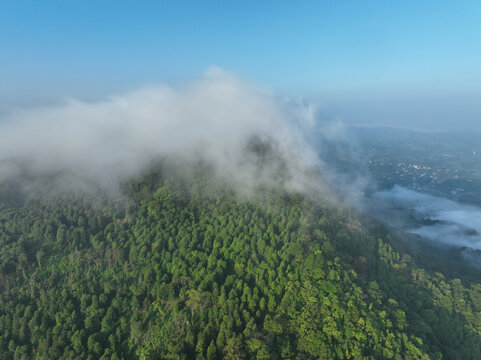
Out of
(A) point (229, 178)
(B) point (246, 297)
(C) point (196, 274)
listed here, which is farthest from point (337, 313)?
(A) point (229, 178)

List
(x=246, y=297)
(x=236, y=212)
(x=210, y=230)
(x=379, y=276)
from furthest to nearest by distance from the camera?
(x=236, y=212), (x=210, y=230), (x=379, y=276), (x=246, y=297)

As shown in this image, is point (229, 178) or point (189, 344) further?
point (229, 178)

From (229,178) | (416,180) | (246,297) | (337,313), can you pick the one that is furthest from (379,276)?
(416,180)

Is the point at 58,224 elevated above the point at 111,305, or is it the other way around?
the point at 58,224

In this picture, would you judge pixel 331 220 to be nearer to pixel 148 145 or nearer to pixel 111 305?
pixel 111 305

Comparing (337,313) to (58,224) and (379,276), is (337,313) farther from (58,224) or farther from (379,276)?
(58,224)

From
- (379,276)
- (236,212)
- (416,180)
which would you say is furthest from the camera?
(416,180)

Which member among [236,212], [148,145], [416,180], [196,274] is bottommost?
[416,180]
